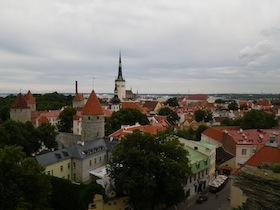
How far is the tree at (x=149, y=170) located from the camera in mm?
20891

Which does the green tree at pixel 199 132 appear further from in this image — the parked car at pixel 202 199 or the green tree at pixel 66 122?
the parked car at pixel 202 199

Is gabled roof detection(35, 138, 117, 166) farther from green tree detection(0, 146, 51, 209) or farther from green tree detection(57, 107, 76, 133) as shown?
green tree detection(57, 107, 76, 133)

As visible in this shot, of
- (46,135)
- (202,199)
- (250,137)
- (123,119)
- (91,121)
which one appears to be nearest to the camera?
(202,199)

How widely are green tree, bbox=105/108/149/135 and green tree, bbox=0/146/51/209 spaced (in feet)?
92.7

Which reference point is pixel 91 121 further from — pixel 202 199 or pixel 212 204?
pixel 212 204

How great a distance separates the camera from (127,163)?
71.8ft

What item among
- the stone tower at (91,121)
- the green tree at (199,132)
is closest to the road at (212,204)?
the stone tower at (91,121)

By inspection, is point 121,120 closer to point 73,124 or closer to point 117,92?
point 73,124

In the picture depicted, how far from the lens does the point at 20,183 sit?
706 inches

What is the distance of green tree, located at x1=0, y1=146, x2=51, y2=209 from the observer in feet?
57.6

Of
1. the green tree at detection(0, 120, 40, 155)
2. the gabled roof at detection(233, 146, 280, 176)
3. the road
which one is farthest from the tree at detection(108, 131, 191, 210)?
the green tree at detection(0, 120, 40, 155)

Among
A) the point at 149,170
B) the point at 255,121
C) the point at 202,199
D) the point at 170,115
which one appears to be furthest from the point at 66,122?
the point at 149,170

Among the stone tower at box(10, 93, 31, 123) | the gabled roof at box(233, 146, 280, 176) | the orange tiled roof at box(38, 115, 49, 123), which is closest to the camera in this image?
the gabled roof at box(233, 146, 280, 176)

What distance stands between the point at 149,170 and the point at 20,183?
863 cm
